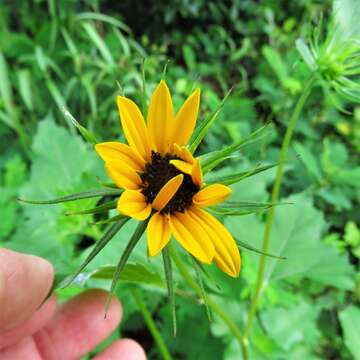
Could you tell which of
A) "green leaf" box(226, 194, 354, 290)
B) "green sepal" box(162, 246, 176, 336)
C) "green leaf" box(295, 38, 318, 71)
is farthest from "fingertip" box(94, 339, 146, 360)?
"green leaf" box(295, 38, 318, 71)

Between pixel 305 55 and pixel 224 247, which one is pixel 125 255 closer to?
pixel 224 247

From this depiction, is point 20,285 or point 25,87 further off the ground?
point 25,87

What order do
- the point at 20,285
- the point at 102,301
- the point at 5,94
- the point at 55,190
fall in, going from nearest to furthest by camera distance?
the point at 20,285 → the point at 102,301 → the point at 55,190 → the point at 5,94

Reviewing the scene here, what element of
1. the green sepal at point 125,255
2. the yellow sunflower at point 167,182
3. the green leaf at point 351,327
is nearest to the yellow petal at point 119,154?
the yellow sunflower at point 167,182

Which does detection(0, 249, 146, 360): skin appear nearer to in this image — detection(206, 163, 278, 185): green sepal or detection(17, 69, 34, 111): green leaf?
detection(206, 163, 278, 185): green sepal

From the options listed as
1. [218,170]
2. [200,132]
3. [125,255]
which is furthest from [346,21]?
[218,170]

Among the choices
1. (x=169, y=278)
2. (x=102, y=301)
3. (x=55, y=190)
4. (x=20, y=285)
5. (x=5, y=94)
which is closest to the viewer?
(x=169, y=278)

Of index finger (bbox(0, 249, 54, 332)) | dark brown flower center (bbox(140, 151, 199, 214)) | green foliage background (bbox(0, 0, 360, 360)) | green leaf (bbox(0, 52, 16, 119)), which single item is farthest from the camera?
green leaf (bbox(0, 52, 16, 119))

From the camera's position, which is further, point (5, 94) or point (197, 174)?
point (5, 94)

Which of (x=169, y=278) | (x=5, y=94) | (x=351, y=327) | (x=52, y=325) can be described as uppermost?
(x=5, y=94)
